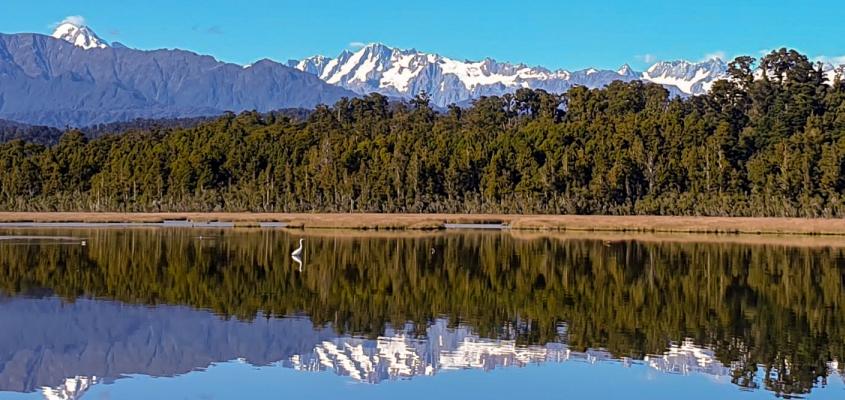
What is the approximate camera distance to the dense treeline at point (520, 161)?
80.2 m

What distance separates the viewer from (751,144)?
88.1 meters

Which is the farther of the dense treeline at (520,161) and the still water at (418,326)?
the dense treeline at (520,161)

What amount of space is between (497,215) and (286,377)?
66.4m

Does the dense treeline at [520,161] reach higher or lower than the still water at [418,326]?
higher

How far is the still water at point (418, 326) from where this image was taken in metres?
16.7

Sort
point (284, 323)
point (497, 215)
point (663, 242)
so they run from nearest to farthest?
point (284, 323), point (663, 242), point (497, 215)

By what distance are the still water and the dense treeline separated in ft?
136

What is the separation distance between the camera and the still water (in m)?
16.7

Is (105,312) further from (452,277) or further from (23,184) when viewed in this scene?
(23,184)

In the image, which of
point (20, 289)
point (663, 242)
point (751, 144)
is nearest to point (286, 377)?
point (20, 289)

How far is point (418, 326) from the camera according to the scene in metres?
22.1

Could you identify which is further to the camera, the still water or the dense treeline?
the dense treeline

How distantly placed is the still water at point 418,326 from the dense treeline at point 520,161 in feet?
136

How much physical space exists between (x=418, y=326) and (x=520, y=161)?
6911 cm
